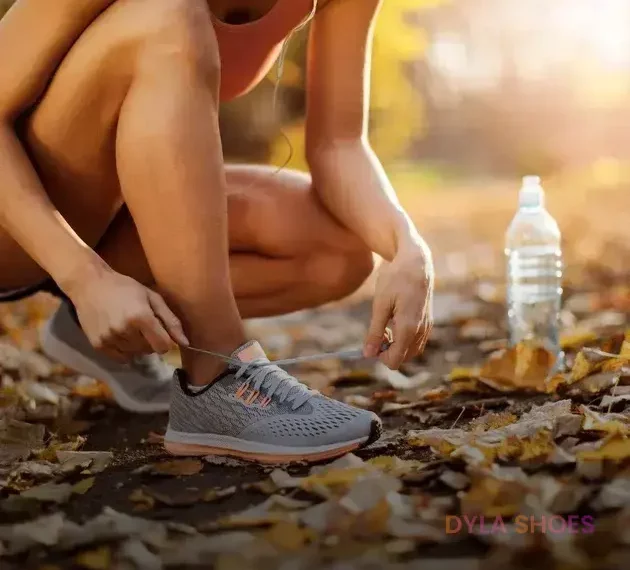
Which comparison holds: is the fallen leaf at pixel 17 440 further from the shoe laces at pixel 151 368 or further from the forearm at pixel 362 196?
the forearm at pixel 362 196

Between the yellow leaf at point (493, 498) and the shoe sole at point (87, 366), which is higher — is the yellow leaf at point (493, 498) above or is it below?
above

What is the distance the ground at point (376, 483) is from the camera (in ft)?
2.83

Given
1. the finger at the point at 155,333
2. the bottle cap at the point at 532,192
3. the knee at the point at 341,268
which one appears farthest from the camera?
the bottle cap at the point at 532,192

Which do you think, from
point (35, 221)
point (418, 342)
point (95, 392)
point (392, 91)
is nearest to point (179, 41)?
point (35, 221)

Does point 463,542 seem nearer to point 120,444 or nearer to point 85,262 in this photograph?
point 85,262

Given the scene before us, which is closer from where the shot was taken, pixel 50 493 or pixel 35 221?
pixel 50 493

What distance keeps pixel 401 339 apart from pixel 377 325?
0.12 ft

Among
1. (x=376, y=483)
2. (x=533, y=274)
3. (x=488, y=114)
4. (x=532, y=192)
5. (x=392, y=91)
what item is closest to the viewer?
(x=376, y=483)

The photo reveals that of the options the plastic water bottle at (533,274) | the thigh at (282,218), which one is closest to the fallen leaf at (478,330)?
the plastic water bottle at (533,274)

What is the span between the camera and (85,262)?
1.17 metres

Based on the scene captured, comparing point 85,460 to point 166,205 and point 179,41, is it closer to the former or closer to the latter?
point 166,205

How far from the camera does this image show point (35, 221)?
1213 mm

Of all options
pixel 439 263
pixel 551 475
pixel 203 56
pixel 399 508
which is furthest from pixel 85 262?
pixel 439 263

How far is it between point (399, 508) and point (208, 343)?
0.40 metres
